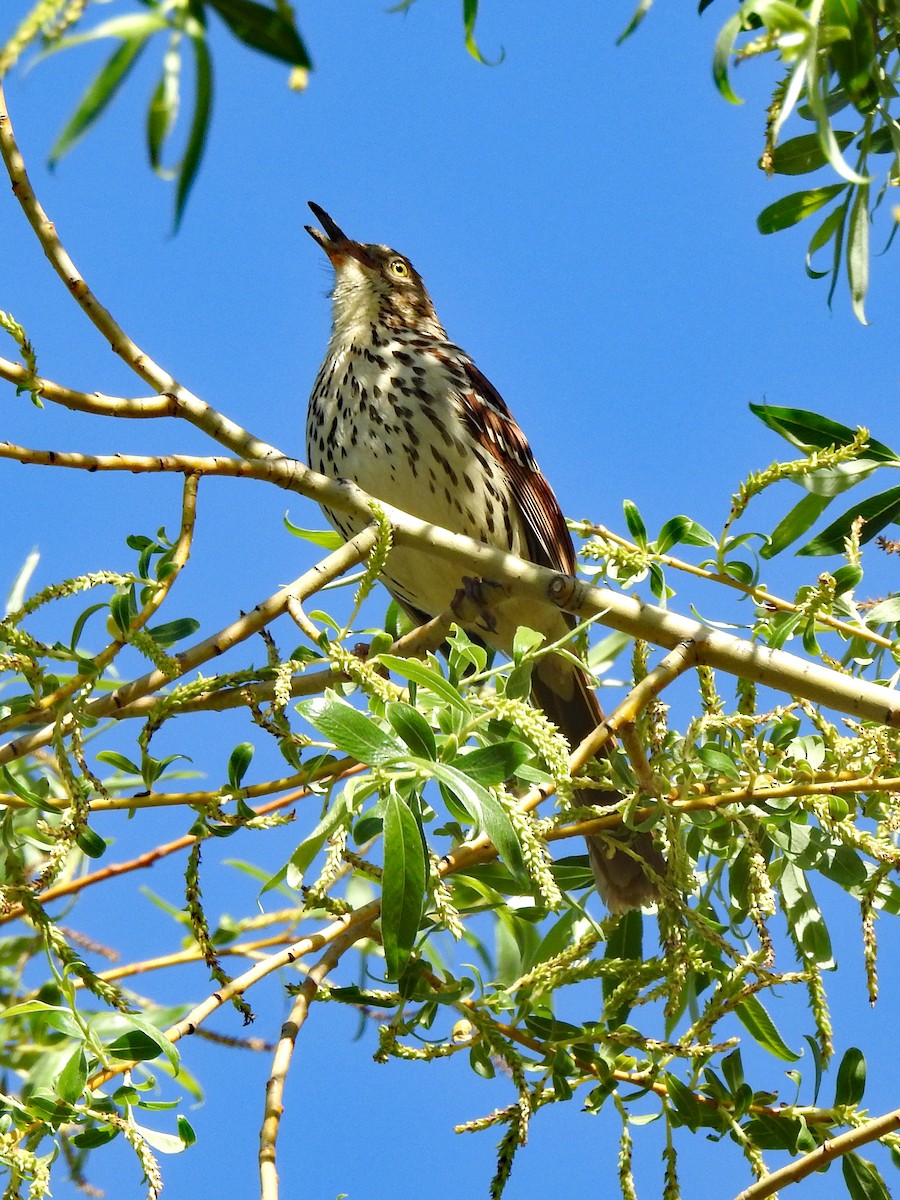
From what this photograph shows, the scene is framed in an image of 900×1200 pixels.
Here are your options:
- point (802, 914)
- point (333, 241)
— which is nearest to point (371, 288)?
point (333, 241)

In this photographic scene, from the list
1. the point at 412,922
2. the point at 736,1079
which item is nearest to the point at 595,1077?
the point at 736,1079

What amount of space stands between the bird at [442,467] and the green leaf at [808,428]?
147cm

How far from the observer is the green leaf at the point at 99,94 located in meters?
0.97

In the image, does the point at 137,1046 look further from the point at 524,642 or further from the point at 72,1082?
the point at 524,642

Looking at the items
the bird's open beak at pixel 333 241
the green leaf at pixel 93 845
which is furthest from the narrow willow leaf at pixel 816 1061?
the bird's open beak at pixel 333 241

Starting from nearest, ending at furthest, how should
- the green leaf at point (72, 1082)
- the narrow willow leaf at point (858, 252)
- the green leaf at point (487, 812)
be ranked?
the green leaf at point (487, 812)
the green leaf at point (72, 1082)
the narrow willow leaf at point (858, 252)

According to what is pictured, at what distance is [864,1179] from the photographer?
2.56 meters

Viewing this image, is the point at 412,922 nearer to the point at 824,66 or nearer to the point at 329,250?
the point at 824,66

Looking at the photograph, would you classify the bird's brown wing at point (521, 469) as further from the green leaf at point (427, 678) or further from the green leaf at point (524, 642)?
the green leaf at point (427, 678)

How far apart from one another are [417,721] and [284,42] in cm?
105

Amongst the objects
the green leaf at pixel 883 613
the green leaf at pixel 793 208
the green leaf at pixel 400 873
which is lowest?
the green leaf at pixel 400 873

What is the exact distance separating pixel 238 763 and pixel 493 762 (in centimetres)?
72

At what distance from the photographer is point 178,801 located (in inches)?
101

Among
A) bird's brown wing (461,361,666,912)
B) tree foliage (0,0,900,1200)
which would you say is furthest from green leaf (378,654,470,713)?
bird's brown wing (461,361,666,912)
